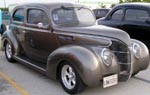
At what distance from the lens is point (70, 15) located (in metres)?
6.56

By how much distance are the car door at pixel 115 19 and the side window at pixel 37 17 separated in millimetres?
3159

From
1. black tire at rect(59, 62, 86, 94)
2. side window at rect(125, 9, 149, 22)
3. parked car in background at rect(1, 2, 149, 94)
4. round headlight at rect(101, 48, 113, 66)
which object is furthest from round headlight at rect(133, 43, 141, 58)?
side window at rect(125, 9, 149, 22)

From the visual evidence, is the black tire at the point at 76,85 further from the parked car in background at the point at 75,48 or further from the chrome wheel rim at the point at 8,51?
the chrome wheel rim at the point at 8,51

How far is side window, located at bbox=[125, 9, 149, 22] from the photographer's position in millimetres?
8422

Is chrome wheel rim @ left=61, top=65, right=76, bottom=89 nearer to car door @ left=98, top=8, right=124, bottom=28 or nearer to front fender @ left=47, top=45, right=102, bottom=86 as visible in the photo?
front fender @ left=47, top=45, right=102, bottom=86


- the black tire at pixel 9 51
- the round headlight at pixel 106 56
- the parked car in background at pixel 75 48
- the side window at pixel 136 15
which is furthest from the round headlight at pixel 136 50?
the black tire at pixel 9 51

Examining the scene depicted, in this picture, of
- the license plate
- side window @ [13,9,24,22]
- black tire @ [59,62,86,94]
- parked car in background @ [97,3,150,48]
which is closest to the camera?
the license plate

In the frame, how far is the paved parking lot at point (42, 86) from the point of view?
A: 5.74m

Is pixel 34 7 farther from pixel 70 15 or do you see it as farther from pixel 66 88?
pixel 66 88

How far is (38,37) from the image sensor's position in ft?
22.2

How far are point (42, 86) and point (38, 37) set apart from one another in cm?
127

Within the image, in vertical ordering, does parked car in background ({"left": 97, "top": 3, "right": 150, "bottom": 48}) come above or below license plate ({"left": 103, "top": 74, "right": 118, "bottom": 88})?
above

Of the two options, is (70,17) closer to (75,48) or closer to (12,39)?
(75,48)

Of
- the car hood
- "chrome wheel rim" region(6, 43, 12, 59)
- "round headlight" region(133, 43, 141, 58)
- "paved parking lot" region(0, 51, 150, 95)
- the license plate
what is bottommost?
"paved parking lot" region(0, 51, 150, 95)
